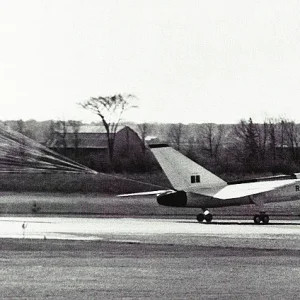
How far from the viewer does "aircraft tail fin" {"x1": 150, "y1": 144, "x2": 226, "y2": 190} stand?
148ft

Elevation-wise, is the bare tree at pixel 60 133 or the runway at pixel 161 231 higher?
the bare tree at pixel 60 133

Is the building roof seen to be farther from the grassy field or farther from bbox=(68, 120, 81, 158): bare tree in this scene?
the grassy field

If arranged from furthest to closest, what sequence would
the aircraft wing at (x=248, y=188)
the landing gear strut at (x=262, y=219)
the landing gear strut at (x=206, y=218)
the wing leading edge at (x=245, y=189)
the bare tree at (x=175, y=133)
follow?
the bare tree at (x=175, y=133)
the aircraft wing at (x=248, y=188)
the wing leading edge at (x=245, y=189)
the landing gear strut at (x=206, y=218)
the landing gear strut at (x=262, y=219)

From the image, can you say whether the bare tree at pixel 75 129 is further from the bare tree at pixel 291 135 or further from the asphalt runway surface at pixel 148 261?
the asphalt runway surface at pixel 148 261

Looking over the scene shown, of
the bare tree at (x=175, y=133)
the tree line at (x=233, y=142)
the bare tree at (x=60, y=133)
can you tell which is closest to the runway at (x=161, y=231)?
the tree line at (x=233, y=142)

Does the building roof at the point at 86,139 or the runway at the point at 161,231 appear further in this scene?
the building roof at the point at 86,139

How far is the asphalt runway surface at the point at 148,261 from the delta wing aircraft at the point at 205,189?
3531mm

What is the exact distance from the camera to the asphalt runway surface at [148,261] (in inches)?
750

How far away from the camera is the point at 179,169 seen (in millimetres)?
45188

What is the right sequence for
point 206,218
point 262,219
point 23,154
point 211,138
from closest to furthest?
1. point 23,154
2. point 262,219
3. point 206,218
4. point 211,138

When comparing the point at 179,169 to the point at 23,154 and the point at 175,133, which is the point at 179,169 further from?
the point at 175,133

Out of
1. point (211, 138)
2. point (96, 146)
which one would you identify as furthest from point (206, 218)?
point (211, 138)

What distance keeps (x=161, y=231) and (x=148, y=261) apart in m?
12.2

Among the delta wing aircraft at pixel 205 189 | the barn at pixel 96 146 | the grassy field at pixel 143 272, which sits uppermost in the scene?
the barn at pixel 96 146
